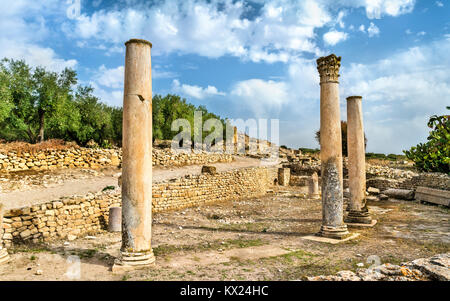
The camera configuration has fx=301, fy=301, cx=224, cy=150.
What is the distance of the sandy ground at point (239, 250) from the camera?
5.51m

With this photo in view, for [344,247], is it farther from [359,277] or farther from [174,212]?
[174,212]

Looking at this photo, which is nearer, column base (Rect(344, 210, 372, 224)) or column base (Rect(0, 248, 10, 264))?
column base (Rect(0, 248, 10, 264))

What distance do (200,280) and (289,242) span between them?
3462 mm

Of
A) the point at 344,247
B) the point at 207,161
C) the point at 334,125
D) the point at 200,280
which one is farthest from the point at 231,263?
the point at 207,161

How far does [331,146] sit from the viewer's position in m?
8.21

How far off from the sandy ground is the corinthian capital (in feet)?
14.4

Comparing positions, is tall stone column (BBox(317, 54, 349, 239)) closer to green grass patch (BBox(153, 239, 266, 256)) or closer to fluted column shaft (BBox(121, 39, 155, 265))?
green grass patch (BBox(153, 239, 266, 256))

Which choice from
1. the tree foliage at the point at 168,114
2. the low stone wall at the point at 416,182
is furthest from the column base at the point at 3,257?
the tree foliage at the point at 168,114

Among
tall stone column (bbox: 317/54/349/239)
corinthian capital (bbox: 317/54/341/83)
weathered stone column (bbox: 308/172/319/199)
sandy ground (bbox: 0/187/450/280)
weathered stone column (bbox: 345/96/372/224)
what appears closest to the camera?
A: sandy ground (bbox: 0/187/450/280)

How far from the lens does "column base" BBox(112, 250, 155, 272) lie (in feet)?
18.3

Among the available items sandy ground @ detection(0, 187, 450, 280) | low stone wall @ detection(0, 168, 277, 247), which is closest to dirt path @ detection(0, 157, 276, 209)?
low stone wall @ detection(0, 168, 277, 247)

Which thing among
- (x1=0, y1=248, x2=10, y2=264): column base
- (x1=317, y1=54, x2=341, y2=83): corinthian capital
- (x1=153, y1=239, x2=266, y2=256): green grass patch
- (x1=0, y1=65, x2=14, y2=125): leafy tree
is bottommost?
(x1=153, y1=239, x2=266, y2=256): green grass patch

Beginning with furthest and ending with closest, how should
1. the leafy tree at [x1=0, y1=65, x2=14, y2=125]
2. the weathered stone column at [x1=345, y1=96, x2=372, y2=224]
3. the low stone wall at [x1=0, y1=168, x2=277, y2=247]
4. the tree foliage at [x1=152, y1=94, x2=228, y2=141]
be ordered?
the tree foliage at [x1=152, y1=94, x2=228, y2=141], the leafy tree at [x1=0, y1=65, x2=14, y2=125], the weathered stone column at [x1=345, y1=96, x2=372, y2=224], the low stone wall at [x1=0, y1=168, x2=277, y2=247]

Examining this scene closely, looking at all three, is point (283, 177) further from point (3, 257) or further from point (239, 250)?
point (3, 257)
